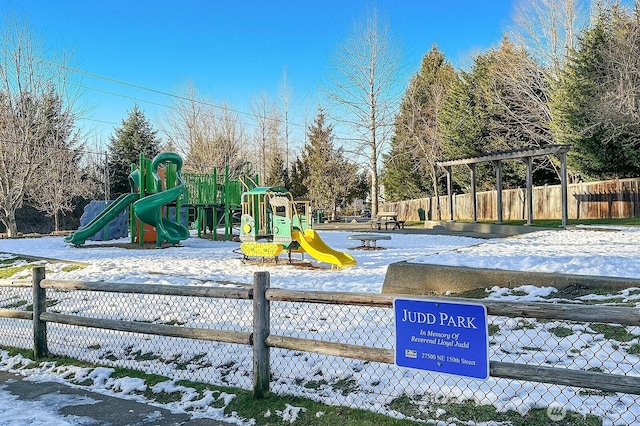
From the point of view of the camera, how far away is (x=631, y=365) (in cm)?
413

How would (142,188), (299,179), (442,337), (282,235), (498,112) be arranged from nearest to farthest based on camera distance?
(442,337) → (282,235) → (142,188) → (498,112) → (299,179)

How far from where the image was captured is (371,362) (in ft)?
15.3

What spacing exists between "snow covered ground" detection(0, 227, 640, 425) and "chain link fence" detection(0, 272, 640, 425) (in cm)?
2

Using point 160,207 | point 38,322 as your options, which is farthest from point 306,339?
point 160,207

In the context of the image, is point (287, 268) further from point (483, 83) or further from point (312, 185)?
point (312, 185)

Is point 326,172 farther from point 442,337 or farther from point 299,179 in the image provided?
point 442,337

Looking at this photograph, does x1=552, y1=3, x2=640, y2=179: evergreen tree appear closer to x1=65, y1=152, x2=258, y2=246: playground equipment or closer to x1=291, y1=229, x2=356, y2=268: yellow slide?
x1=291, y1=229, x2=356, y2=268: yellow slide

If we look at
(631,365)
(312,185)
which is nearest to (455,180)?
(312,185)

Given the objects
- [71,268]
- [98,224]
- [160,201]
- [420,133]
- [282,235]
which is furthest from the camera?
[420,133]

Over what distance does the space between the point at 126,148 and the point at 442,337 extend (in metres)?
47.2

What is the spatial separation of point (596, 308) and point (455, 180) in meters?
34.5

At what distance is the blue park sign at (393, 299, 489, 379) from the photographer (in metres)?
3.13

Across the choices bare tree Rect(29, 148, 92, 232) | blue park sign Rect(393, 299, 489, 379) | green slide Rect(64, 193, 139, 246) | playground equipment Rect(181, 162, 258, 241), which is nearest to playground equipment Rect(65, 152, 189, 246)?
green slide Rect(64, 193, 139, 246)

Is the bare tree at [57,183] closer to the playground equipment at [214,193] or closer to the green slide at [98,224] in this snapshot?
the green slide at [98,224]
